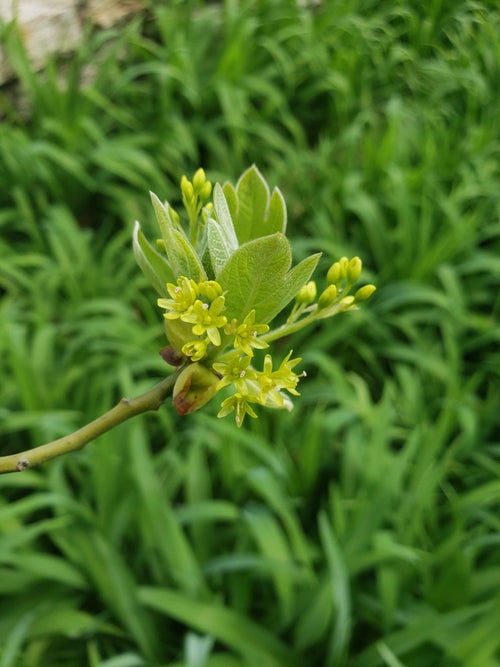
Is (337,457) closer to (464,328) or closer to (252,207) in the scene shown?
(464,328)

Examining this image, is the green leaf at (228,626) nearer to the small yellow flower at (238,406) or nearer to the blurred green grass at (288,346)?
the blurred green grass at (288,346)

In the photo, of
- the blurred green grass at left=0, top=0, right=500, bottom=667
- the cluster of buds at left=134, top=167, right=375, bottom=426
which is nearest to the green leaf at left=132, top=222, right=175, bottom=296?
the cluster of buds at left=134, top=167, right=375, bottom=426

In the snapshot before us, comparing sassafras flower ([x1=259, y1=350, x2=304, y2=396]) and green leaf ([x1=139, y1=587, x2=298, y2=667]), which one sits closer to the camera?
sassafras flower ([x1=259, y1=350, x2=304, y2=396])

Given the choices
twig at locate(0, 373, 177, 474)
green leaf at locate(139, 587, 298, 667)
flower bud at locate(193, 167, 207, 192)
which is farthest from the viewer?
green leaf at locate(139, 587, 298, 667)

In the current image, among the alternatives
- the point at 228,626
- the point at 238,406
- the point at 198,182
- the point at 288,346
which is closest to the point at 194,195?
the point at 198,182

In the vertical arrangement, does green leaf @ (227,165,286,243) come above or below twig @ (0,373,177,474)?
above

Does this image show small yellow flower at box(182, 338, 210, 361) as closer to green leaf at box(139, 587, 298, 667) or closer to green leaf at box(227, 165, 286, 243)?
green leaf at box(227, 165, 286, 243)

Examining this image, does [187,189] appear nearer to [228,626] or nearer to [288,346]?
[228,626]
